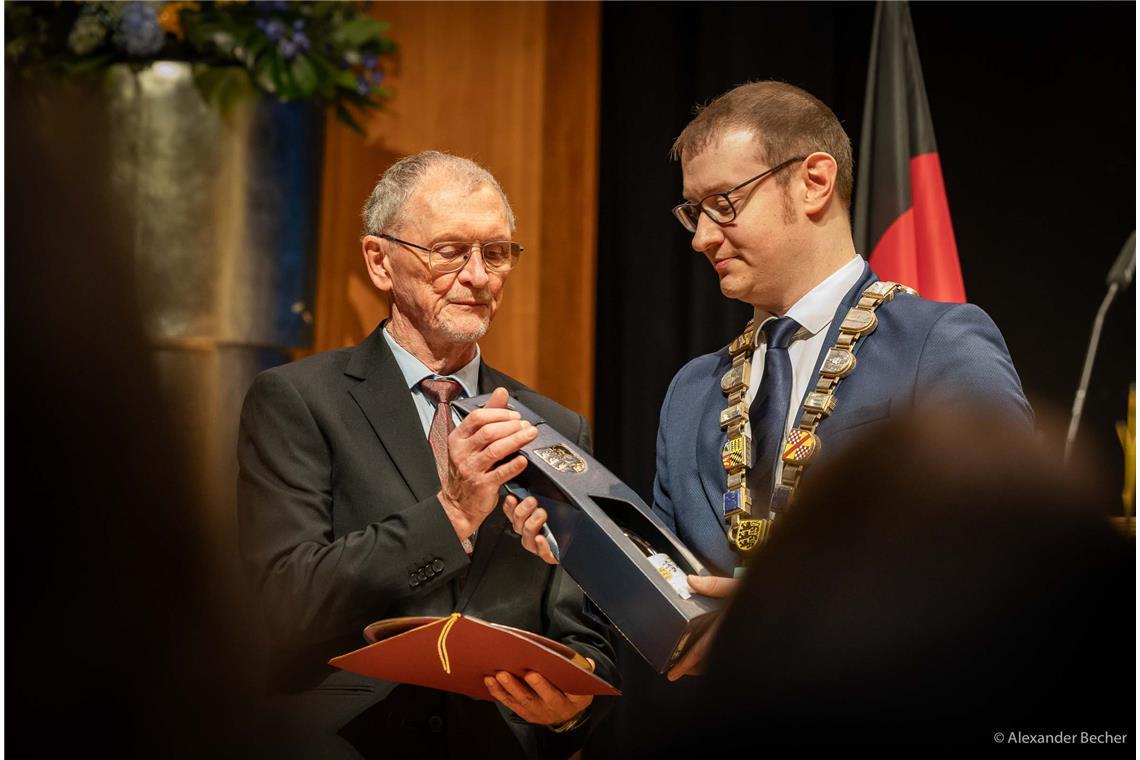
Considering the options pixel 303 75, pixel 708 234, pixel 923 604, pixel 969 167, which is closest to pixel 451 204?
pixel 708 234

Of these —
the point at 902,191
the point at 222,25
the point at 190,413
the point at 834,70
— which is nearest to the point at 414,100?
the point at 222,25

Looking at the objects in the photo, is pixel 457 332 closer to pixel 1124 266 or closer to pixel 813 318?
pixel 813 318

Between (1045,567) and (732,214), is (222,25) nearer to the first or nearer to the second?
(732,214)

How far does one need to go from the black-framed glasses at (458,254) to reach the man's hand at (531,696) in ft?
2.55

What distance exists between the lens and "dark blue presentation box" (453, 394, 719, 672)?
5.20 ft

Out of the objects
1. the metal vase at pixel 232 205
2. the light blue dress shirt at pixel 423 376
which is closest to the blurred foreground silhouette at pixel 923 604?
the light blue dress shirt at pixel 423 376

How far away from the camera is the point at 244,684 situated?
2.15 ft

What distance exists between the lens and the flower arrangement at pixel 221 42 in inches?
108

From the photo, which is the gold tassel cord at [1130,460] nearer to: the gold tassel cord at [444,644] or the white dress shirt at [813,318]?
the white dress shirt at [813,318]

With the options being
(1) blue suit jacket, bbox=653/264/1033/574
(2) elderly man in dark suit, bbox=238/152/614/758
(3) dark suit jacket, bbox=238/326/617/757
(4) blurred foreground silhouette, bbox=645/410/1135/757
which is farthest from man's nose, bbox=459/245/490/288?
(4) blurred foreground silhouette, bbox=645/410/1135/757

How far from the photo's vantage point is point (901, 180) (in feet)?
9.30

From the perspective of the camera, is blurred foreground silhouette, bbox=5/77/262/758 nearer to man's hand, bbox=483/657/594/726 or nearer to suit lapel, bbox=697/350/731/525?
man's hand, bbox=483/657/594/726

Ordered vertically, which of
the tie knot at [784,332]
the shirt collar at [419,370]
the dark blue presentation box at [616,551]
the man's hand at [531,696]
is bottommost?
the man's hand at [531,696]

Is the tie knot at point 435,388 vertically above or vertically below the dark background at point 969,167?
below
